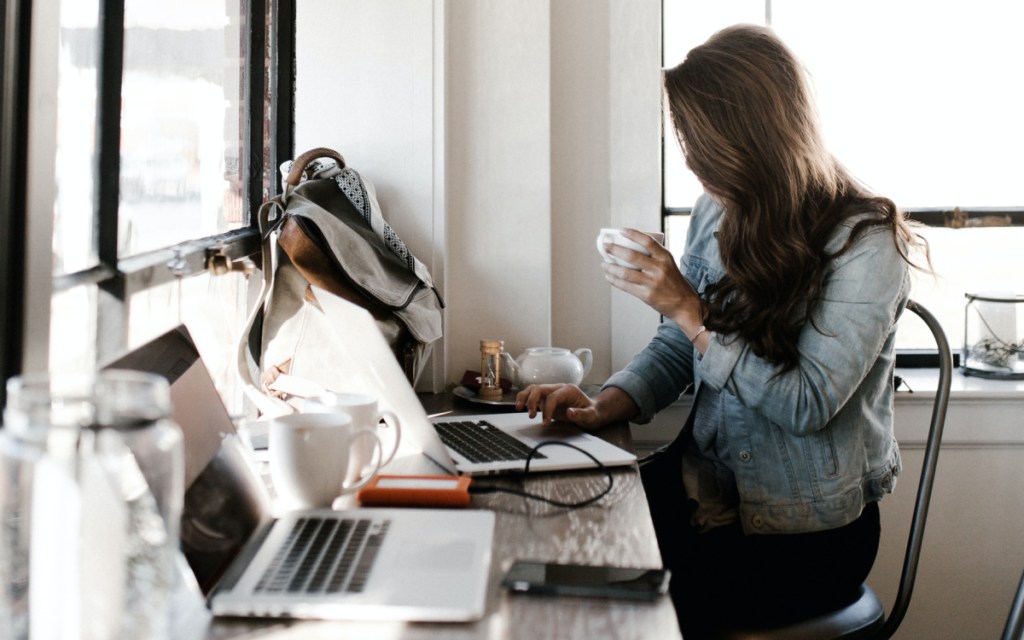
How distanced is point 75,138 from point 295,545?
1.82 ft

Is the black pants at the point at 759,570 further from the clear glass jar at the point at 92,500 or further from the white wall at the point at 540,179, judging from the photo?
the clear glass jar at the point at 92,500

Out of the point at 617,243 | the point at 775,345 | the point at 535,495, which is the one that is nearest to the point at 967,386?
the point at 775,345

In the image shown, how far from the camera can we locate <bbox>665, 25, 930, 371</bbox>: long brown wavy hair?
163 centimetres

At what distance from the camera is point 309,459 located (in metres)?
1.14

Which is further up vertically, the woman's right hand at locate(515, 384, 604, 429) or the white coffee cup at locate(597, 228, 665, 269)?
the white coffee cup at locate(597, 228, 665, 269)

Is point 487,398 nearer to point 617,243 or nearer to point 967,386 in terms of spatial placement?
point 617,243

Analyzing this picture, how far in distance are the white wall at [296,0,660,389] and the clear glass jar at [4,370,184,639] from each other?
1.55m

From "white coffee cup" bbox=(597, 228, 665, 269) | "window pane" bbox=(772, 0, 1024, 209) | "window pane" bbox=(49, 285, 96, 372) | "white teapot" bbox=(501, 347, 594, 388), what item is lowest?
"white teapot" bbox=(501, 347, 594, 388)

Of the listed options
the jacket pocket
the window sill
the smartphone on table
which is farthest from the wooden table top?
the window sill

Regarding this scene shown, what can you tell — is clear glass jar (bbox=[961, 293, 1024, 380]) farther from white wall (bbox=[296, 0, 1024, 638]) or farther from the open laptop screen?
the open laptop screen

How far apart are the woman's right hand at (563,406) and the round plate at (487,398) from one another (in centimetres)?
18

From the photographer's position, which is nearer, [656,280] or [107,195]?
[107,195]

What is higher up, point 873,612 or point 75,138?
point 75,138

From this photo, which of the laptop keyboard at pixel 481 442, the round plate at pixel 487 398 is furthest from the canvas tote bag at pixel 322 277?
the laptop keyboard at pixel 481 442
